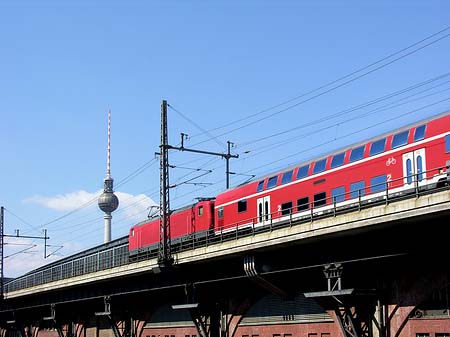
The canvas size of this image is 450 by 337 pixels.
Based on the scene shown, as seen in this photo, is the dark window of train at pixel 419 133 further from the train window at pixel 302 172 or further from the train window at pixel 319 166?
the train window at pixel 302 172

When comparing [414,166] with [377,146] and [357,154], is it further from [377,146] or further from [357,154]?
[357,154]

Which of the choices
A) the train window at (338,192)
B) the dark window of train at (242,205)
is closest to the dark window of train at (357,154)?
the train window at (338,192)

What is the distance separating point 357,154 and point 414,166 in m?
4.54

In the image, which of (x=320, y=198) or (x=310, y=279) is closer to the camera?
(x=320, y=198)

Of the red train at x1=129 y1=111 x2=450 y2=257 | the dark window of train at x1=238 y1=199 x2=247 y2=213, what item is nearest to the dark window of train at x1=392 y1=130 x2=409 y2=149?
the red train at x1=129 y1=111 x2=450 y2=257

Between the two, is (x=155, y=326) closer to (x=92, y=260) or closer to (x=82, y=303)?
(x=82, y=303)

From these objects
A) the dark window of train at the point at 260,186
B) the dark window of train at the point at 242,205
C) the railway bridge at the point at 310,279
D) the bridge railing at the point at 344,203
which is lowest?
the railway bridge at the point at 310,279

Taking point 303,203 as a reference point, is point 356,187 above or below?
above

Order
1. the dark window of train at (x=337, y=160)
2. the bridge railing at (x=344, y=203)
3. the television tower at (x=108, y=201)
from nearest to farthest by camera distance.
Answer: the bridge railing at (x=344, y=203)
the dark window of train at (x=337, y=160)
the television tower at (x=108, y=201)

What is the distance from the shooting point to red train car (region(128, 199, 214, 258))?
50.8 meters

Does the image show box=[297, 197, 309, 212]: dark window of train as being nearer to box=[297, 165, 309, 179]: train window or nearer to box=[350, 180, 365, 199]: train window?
box=[297, 165, 309, 179]: train window

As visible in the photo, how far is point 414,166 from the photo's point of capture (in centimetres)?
3256

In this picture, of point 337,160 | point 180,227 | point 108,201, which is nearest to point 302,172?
point 337,160

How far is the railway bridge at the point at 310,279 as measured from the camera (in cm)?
3094
